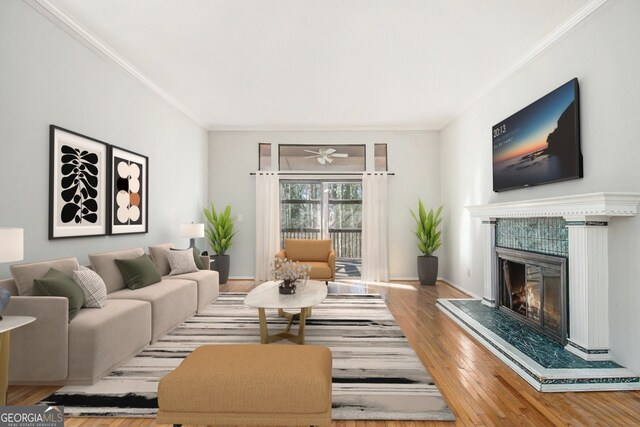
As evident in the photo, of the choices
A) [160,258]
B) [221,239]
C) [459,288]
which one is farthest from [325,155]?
[160,258]

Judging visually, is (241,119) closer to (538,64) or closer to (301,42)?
(301,42)

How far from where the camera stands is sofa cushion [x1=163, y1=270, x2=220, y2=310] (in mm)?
4152

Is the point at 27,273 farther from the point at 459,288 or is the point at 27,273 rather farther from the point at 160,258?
the point at 459,288

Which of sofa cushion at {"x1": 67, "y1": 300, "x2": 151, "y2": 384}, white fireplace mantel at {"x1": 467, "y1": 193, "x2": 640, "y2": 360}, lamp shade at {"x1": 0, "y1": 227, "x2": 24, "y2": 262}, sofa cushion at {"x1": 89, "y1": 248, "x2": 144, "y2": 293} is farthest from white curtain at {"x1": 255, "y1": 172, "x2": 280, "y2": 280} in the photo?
white fireplace mantel at {"x1": 467, "y1": 193, "x2": 640, "y2": 360}

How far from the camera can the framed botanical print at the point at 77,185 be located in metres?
2.95

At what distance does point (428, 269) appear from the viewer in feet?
19.5

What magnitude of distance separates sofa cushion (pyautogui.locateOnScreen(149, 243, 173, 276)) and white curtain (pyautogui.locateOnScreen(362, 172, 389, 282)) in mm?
3543

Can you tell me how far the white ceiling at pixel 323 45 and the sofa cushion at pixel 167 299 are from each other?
2.49m

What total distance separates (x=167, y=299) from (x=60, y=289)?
3.35 feet

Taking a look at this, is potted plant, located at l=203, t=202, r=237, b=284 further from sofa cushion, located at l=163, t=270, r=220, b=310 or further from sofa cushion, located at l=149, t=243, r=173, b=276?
sofa cushion, located at l=149, t=243, r=173, b=276

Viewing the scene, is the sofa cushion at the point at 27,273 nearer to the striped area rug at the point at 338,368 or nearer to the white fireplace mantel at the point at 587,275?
the striped area rug at the point at 338,368

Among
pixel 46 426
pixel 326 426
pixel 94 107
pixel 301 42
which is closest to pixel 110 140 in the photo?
pixel 94 107

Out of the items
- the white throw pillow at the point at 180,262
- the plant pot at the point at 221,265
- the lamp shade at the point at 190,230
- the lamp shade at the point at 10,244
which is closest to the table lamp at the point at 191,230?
the lamp shade at the point at 190,230

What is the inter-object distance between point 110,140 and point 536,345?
184 inches
